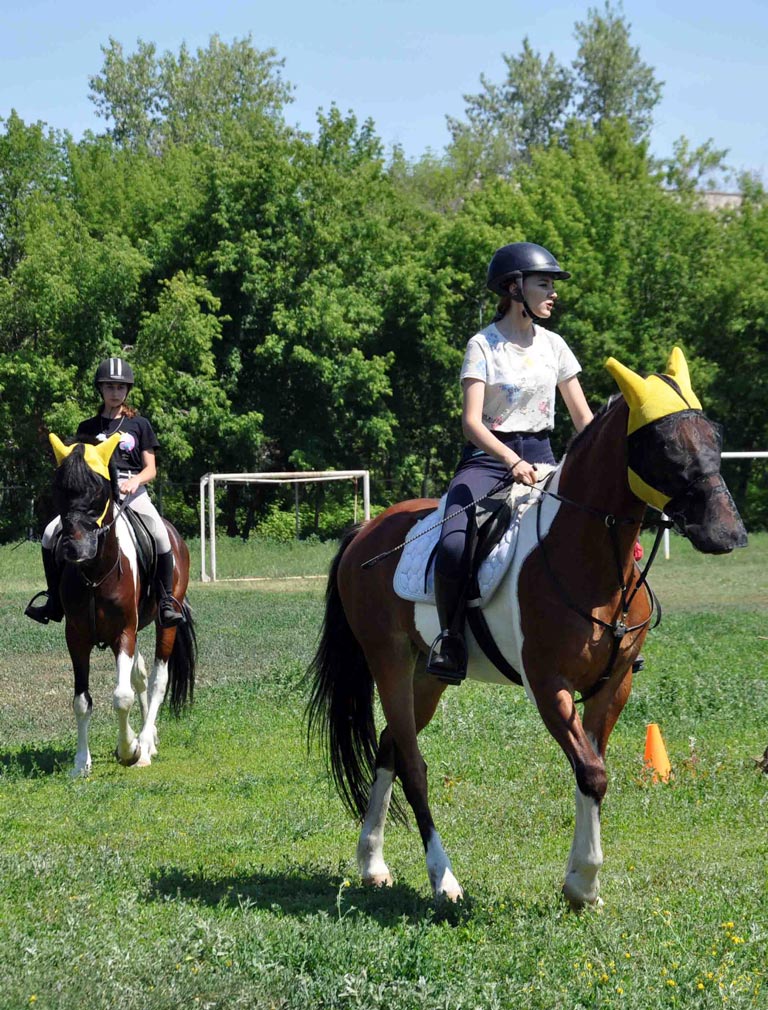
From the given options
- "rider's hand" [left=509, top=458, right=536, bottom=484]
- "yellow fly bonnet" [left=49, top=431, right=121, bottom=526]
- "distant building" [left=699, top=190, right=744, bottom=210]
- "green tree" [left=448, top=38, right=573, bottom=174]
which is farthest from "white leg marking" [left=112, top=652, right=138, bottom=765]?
"green tree" [left=448, top=38, right=573, bottom=174]

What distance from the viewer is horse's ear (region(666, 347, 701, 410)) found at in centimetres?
553

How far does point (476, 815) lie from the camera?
8.23 metres

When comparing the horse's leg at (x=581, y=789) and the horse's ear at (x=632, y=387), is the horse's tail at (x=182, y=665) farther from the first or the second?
the horse's ear at (x=632, y=387)

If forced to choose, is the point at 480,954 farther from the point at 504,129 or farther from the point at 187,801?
the point at 504,129

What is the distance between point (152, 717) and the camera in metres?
11.0

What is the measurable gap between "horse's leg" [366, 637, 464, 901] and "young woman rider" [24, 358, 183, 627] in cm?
421

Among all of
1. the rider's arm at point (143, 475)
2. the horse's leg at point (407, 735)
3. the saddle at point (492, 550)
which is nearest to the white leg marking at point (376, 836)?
the horse's leg at point (407, 735)

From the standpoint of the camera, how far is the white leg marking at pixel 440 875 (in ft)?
20.0

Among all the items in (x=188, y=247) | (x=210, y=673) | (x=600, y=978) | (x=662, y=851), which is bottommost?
(x=210, y=673)

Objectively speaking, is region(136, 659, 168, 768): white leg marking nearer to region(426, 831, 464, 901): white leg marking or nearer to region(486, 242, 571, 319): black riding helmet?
region(426, 831, 464, 901): white leg marking

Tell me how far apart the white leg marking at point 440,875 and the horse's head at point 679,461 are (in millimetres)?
2077

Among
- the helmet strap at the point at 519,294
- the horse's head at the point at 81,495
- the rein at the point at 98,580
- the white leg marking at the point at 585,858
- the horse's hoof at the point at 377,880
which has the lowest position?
the horse's hoof at the point at 377,880

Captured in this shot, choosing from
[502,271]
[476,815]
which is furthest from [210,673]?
[502,271]

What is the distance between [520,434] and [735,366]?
1537 inches
